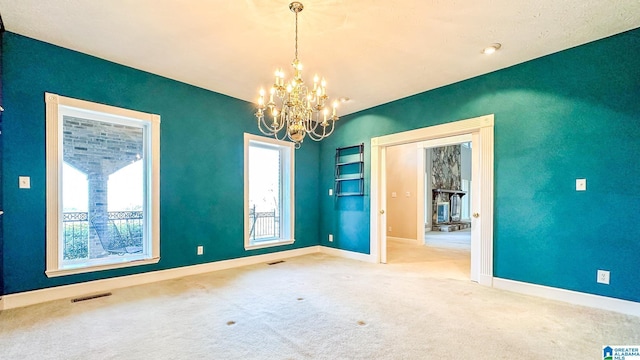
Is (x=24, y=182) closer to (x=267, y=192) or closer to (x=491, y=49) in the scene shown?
(x=267, y=192)

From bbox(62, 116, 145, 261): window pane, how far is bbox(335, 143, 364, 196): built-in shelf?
3.24m

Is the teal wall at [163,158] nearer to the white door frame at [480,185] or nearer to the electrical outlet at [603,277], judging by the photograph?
the white door frame at [480,185]

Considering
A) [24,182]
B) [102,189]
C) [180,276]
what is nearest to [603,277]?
[180,276]

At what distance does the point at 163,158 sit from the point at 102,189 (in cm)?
78

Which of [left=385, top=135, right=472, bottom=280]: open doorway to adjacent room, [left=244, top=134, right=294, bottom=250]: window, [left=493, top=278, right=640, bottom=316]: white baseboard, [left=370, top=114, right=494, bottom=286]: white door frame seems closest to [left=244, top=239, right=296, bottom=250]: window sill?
[left=244, top=134, right=294, bottom=250]: window

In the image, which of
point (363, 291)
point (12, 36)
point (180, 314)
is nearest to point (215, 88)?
point (12, 36)

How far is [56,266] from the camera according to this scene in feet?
9.95

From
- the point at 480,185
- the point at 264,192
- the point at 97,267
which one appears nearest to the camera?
the point at 97,267

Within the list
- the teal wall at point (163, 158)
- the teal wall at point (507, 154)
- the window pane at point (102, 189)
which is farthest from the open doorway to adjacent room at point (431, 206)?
the window pane at point (102, 189)

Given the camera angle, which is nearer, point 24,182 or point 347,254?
point 24,182

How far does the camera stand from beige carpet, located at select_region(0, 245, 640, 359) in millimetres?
2053

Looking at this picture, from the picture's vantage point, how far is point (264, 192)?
5191mm

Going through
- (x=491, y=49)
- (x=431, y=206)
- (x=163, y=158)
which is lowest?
(x=431, y=206)

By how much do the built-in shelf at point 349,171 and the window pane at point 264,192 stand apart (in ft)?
3.78
